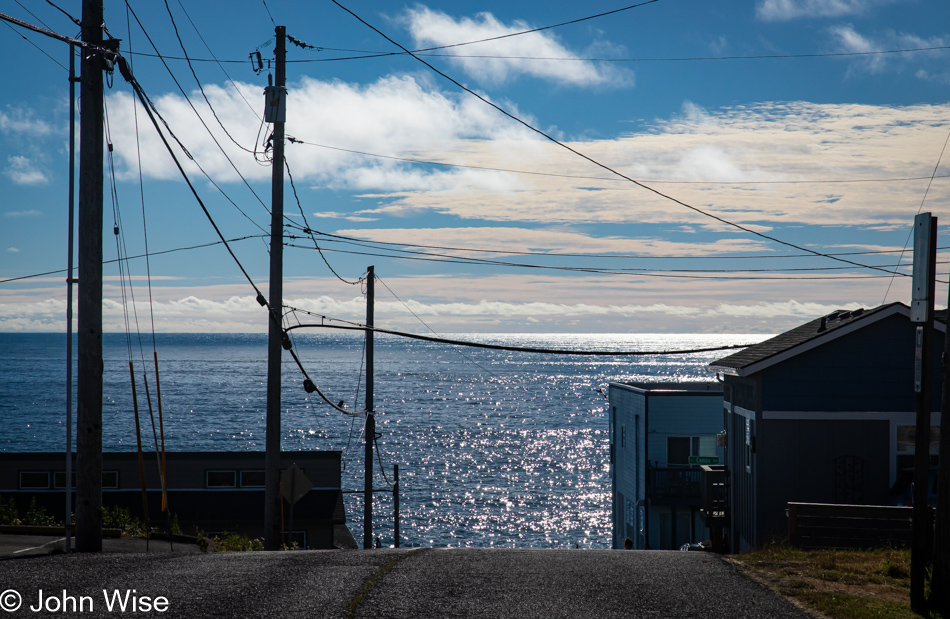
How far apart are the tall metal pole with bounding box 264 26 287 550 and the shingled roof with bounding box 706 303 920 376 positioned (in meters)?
11.7

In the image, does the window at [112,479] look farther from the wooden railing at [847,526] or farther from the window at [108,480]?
the wooden railing at [847,526]

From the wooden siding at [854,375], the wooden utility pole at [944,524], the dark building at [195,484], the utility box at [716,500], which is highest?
the wooden siding at [854,375]

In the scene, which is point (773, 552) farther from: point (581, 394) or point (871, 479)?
point (581, 394)

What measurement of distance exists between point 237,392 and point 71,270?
158128 millimetres

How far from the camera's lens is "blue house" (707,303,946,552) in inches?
774

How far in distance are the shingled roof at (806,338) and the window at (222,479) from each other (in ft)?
73.0

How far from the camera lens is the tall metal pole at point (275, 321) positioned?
18.3m

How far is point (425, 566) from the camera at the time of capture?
38.7 feet

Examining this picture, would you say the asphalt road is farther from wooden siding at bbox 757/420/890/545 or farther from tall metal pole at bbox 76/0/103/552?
wooden siding at bbox 757/420/890/545

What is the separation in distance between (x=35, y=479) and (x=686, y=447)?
28.4 meters

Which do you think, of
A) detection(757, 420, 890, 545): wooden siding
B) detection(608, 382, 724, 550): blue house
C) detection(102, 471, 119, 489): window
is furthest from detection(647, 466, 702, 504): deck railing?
detection(102, 471, 119, 489): window

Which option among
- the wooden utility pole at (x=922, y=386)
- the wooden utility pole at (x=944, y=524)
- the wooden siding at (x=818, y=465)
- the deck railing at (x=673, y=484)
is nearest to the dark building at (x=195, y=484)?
the deck railing at (x=673, y=484)

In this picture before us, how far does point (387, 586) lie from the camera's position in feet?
33.1

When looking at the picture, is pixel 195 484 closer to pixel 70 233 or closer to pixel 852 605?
pixel 70 233
